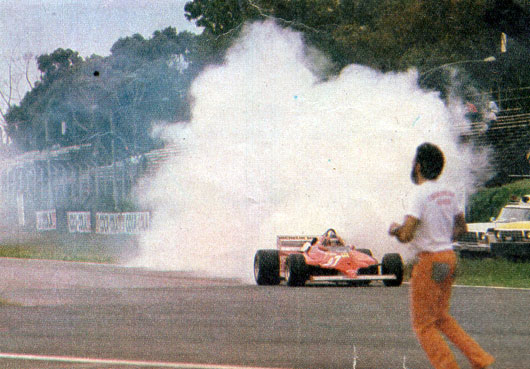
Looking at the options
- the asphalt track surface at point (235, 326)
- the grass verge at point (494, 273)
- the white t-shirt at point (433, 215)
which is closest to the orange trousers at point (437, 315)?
the white t-shirt at point (433, 215)

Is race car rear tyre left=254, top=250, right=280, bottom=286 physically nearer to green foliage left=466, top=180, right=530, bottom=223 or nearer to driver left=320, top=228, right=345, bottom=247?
driver left=320, top=228, right=345, bottom=247

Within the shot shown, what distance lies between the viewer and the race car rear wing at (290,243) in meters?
21.1

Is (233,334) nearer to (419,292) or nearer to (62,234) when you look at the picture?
(419,292)

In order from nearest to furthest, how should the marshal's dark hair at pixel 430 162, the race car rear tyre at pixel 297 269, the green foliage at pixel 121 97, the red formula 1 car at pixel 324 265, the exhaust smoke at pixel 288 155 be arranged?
1. the marshal's dark hair at pixel 430 162
2. the red formula 1 car at pixel 324 265
3. the race car rear tyre at pixel 297 269
4. the exhaust smoke at pixel 288 155
5. the green foliage at pixel 121 97

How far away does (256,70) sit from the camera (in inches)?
1216

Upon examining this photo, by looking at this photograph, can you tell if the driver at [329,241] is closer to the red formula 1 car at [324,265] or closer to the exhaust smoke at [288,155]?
the red formula 1 car at [324,265]

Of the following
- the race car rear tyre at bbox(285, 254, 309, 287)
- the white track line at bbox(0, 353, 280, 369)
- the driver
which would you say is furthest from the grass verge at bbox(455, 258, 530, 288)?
the white track line at bbox(0, 353, 280, 369)

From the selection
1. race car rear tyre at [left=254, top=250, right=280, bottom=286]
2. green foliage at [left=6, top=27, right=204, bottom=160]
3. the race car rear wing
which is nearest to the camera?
race car rear tyre at [left=254, top=250, right=280, bottom=286]

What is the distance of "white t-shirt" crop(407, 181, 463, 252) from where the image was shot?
750 cm

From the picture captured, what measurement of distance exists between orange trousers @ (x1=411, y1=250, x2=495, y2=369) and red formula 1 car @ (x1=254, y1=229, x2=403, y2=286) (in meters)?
11.7

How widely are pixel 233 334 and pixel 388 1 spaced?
119 feet

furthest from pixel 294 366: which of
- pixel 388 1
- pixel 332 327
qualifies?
pixel 388 1

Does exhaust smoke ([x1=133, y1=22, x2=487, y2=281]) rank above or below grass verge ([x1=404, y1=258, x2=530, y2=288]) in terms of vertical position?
above

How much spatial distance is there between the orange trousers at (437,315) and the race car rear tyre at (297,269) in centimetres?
1218
